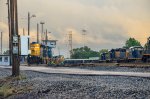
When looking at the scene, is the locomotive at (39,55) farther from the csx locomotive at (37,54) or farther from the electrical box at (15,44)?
the electrical box at (15,44)

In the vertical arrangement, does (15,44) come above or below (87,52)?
below

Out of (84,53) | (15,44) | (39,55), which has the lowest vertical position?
(15,44)

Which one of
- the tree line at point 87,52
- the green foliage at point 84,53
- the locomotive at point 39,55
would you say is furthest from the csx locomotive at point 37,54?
the green foliage at point 84,53

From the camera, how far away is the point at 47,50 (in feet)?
233

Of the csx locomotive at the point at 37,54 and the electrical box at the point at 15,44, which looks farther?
the csx locomotive at the point at 37,54

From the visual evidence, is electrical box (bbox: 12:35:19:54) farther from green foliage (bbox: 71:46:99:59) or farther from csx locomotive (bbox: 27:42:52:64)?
green foliage (bbox: 71:46:99:59)

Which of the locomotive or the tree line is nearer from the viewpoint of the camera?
the locomotive

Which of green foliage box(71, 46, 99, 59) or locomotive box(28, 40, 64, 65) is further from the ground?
green foliage box(71, 46, 99, 59)

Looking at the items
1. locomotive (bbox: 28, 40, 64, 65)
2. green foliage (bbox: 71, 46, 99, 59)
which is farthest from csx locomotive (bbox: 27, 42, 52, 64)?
green foliage (bbox: 71, 46, 99, 59)

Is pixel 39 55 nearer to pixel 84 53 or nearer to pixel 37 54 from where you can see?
pixel 37 54

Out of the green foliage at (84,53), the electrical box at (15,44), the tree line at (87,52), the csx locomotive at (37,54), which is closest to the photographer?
the electrical box at (15,44)

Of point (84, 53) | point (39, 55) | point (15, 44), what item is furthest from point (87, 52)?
point (15, 44)

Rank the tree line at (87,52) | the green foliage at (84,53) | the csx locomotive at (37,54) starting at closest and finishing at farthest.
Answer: the csx locomotive at (37,54) → the tree line at (87,52) → the green foliage at (84,53)

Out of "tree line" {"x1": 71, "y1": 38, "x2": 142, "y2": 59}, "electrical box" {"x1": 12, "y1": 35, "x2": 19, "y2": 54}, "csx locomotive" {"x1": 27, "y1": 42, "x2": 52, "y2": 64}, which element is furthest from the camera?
"tree line" {"x1": 71, "y1": 38, "x2": 142, "y2": 59}
